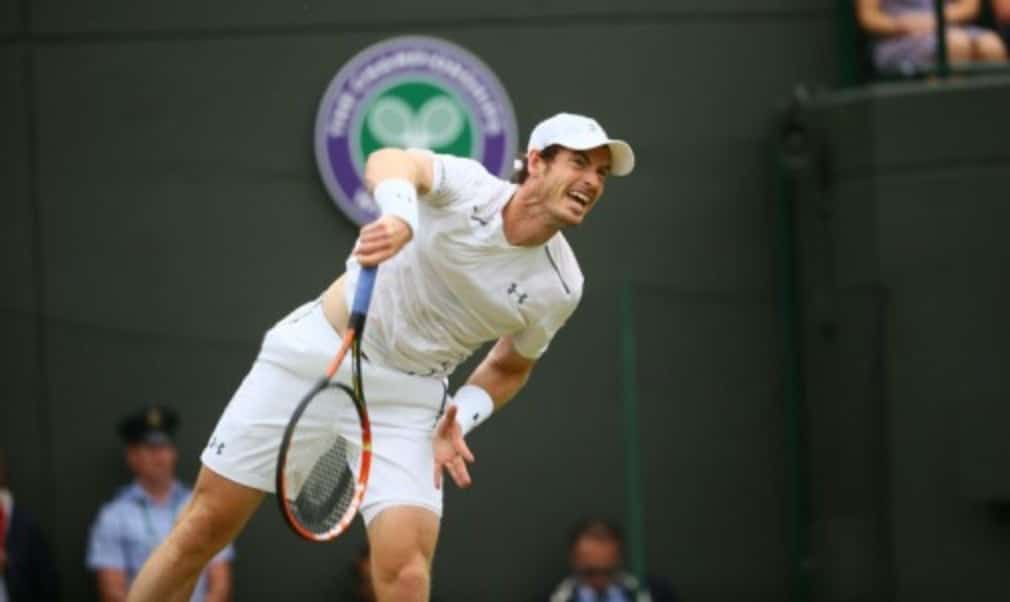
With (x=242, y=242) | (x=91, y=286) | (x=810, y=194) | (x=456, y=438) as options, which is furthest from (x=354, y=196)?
(x=456, y=438)

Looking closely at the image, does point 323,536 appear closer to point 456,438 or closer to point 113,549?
point 456,438

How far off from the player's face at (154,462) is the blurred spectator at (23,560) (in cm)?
56

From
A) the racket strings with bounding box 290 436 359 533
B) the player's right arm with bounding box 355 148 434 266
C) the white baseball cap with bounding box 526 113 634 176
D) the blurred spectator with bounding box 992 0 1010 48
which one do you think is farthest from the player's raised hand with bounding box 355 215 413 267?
the blurred spectator with bounding box 992 0 1010 48

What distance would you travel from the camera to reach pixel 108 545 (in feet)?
37.4

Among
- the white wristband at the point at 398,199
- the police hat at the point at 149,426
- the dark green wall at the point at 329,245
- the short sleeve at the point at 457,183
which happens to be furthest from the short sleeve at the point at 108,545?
the white wristband at the point at 398,199

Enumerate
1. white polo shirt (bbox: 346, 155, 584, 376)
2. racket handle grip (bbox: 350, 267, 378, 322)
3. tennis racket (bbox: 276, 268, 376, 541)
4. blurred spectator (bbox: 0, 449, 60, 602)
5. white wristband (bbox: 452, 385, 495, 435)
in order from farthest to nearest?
1. blurred spectator (bbox: 0, 449, 60, 602)
2. white wristband (bbox: 452, 385, 495, 435)
3. white polo shirt (bbox: 346, 155, 584, 376)
4. tennis racket (bbox: 276, 268, 376, 541)
5. racket handle grip (bbox: 350, 267, 378, 322)

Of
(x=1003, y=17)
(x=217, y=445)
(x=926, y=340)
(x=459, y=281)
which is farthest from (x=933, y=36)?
(x=217, y=445)


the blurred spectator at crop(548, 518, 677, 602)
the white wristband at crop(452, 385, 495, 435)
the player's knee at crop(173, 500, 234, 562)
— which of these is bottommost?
the blurred spectator at crop(548, 518, 677, 602)

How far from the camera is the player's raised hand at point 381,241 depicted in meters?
6.72

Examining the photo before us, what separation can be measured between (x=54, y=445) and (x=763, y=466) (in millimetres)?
3519

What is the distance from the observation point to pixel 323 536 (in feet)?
23.9

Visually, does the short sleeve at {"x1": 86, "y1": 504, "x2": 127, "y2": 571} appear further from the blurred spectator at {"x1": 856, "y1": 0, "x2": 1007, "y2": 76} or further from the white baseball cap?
the white baseball cap

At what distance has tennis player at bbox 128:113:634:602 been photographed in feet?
24.5

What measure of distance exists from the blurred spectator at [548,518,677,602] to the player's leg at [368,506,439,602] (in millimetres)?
3995
